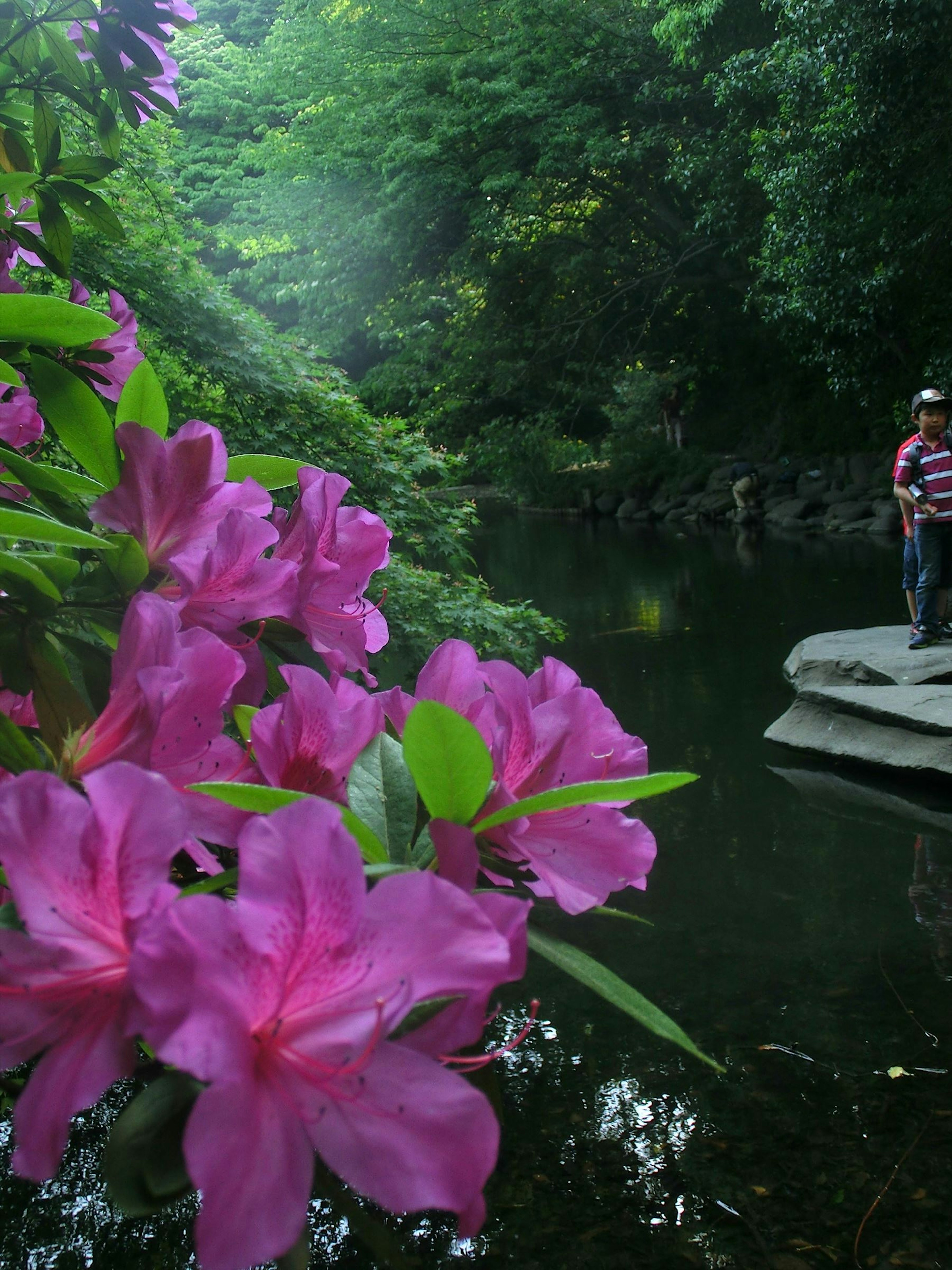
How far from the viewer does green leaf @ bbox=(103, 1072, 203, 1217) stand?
0.35m

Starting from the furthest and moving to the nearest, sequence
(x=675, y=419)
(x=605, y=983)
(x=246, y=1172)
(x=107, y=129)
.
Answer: (x=675, y=419) < (x=107, y=129) < (x=605, y=983) < (x=246, y=1172)

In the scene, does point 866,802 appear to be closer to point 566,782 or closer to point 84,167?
point 84,167

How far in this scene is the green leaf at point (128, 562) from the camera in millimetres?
570

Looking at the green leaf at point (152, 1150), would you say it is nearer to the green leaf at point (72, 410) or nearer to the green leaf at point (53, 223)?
the green leaf at point (72, 410)

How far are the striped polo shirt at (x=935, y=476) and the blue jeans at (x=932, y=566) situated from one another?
55 millimetres

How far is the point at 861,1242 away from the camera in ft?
6.97

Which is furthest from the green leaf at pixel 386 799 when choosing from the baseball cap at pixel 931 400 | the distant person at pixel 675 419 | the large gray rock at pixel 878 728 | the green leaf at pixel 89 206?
the distant person at pixel 675 419

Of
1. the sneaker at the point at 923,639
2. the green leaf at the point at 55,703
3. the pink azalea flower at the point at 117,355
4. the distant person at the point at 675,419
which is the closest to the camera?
the green leaf at the point at 55,703

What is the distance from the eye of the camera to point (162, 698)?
1.46ft

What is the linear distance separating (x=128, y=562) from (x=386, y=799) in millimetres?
204

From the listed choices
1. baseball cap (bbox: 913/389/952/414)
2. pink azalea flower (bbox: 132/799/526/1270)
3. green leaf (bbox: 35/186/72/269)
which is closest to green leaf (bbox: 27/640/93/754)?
pink azalea flower (bbox: 132/799/526/1270)

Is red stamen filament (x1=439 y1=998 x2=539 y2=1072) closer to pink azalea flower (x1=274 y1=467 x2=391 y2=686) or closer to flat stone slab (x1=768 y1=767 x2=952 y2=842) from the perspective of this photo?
pink azalea flower (x1=274 y1=467 x2=391 y2=686)

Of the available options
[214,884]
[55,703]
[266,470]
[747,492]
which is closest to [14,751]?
[55,703]

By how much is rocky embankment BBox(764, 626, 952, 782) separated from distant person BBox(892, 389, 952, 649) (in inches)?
8.0
